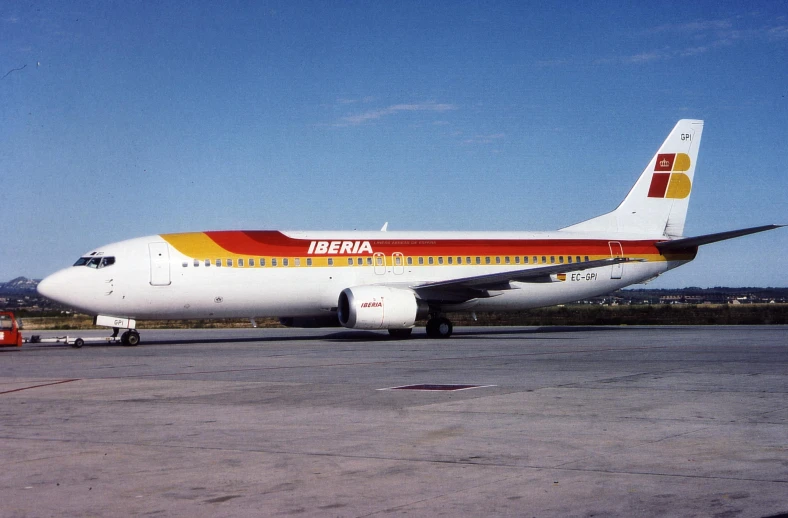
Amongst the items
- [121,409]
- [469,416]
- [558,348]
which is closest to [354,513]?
[469,416]

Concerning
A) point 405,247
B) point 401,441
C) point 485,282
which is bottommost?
Result: point 401,441

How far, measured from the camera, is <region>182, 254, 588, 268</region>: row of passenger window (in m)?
28.9

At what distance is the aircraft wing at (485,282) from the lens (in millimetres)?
29312

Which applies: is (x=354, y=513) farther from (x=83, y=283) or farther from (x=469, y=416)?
(x=83, y=283)

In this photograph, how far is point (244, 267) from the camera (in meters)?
29.0

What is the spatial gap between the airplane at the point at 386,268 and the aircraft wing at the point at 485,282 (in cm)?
5

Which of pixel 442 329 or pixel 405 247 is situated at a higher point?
pixel 405 247

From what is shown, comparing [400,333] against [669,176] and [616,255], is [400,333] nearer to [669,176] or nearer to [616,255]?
[616,255]

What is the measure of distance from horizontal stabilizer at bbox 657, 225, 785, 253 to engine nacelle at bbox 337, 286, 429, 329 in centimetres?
1157

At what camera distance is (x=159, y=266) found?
91.5 ft

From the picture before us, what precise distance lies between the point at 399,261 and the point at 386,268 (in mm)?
596

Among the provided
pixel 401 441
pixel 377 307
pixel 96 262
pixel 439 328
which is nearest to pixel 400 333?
pixel 439 328

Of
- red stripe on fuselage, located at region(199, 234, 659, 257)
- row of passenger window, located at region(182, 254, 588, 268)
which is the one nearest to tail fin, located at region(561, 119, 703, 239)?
red stripe on fuselage, located at region(199, 234, 659, 257)

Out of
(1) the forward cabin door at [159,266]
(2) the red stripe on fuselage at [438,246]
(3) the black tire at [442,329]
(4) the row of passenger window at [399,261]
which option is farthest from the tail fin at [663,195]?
(1) the forward cabin door at [159,266]
